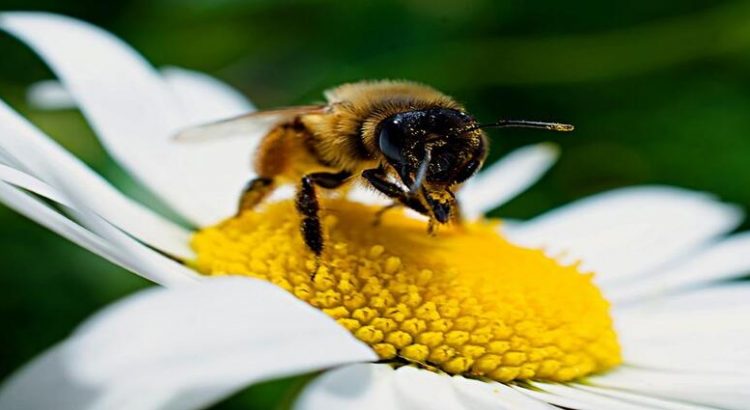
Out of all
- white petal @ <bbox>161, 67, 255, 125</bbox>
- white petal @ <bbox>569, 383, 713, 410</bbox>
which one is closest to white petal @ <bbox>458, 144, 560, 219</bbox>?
white petal @ <bbox>161, 67, 255, 125</bbox>

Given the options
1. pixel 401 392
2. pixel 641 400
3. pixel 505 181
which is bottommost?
pixel 401 392

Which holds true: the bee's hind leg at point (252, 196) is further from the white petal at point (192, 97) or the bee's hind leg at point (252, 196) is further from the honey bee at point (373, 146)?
the white petal at point (192, 97)

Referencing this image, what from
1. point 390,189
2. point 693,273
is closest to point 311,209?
point 390,189

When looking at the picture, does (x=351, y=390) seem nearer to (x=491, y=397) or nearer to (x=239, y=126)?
(x=491, y=397)

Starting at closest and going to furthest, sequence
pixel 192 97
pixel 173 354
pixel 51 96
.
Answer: pixel 173 354 < pixel 51 96 < pixel 192 97

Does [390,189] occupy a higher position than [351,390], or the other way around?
[390,189]
